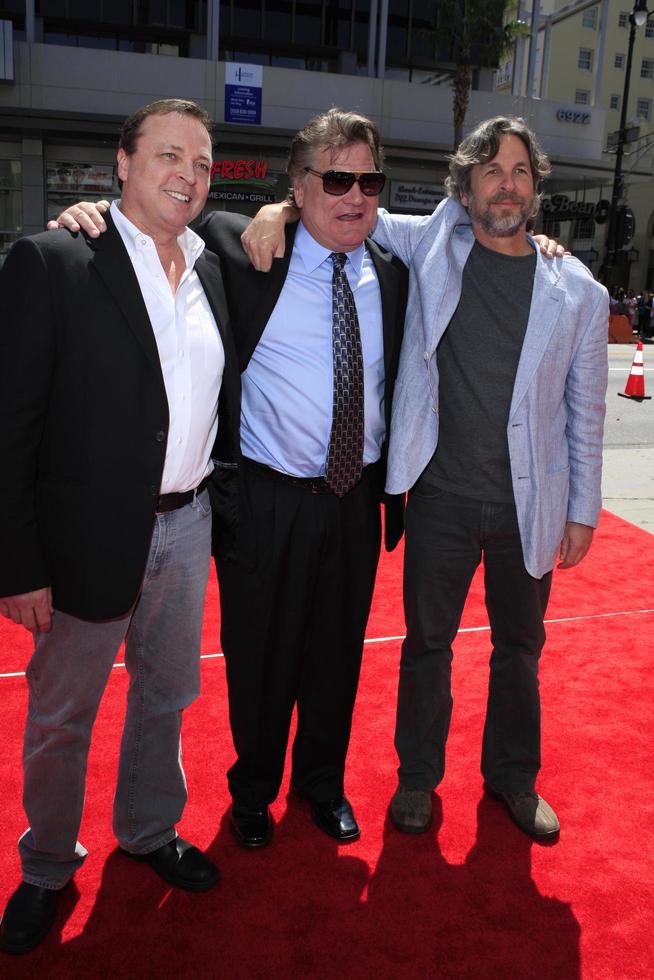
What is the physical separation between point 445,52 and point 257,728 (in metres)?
26.9

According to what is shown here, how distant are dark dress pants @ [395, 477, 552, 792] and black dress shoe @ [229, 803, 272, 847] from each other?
0.52 m

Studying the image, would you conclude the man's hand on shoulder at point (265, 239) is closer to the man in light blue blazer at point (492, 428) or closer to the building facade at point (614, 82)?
the man in light blue blazer at point (492, 428)

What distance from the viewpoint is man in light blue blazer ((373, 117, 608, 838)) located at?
2818 millimetres

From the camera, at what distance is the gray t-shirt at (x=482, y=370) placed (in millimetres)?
2836

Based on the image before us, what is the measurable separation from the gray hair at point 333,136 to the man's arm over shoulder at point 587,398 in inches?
31.0

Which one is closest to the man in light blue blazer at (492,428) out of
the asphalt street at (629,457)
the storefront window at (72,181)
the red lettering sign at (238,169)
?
the asphalt street at (629,457)

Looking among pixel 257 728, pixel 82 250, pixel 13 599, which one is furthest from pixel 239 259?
pixel 257 728

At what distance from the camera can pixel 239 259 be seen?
9.07 ft

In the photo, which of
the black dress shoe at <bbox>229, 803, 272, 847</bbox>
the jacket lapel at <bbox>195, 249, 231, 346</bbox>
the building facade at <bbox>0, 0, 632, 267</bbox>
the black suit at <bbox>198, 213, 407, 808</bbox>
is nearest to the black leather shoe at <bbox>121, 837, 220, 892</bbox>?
the black dress shoe at <bbox>229, 803, 272, 847</bbox>

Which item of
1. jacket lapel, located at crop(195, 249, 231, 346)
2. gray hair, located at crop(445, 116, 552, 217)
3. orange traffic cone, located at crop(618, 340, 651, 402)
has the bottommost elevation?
orange traffic cone, located at crop(618, 340, 651, 402)

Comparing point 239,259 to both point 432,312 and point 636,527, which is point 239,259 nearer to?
point 432,312

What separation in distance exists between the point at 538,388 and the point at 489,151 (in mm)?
815

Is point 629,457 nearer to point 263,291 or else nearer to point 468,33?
point 263,291

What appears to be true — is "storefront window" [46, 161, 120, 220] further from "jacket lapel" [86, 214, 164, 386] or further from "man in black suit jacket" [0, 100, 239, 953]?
"jacket lapel" [86, 214, 164, 386]
